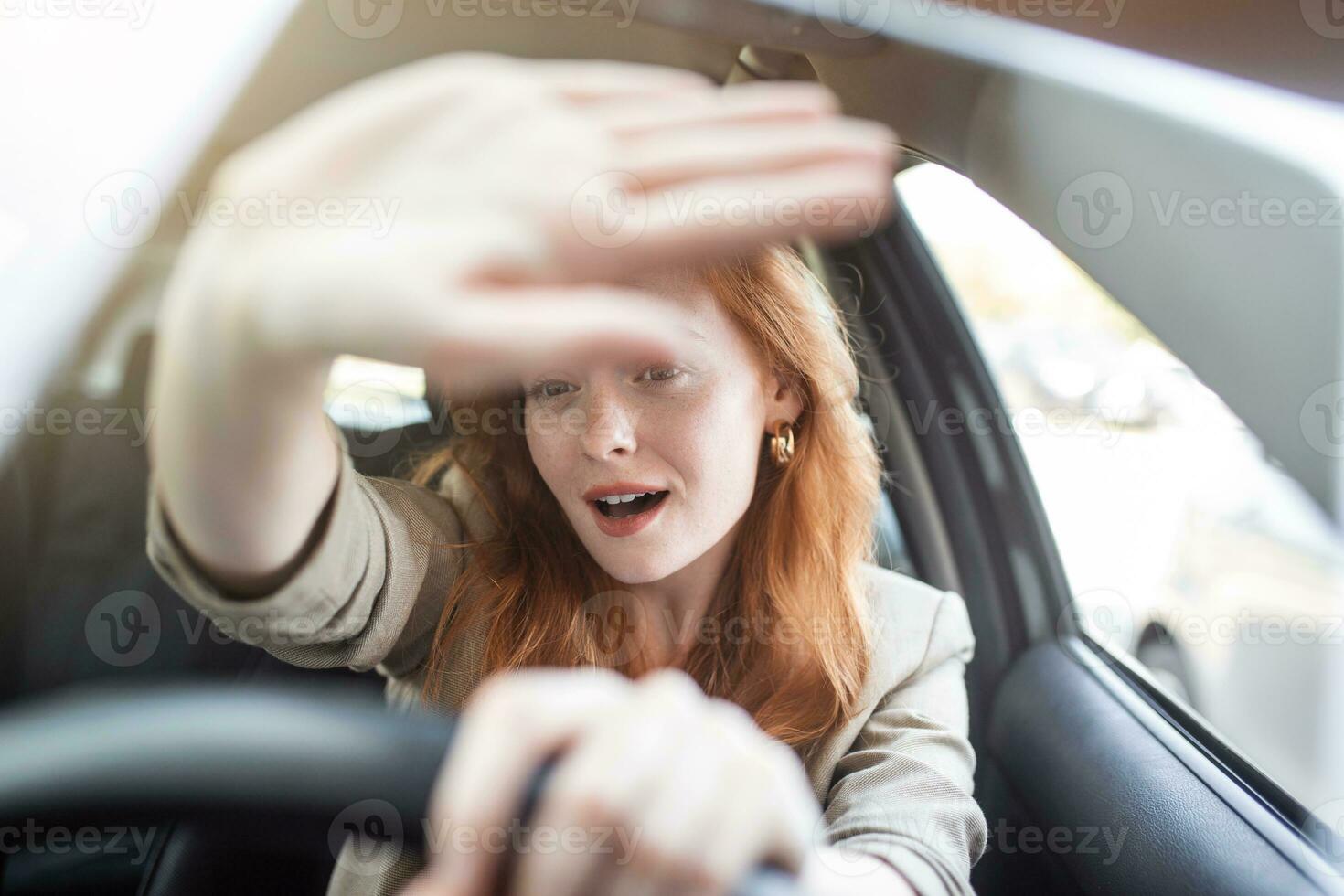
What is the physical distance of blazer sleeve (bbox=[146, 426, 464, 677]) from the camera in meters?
0.48

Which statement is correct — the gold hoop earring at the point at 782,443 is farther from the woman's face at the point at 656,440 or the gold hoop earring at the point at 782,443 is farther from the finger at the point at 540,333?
the finger at the point at 540,333

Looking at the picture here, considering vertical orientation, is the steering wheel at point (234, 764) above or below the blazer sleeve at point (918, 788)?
above

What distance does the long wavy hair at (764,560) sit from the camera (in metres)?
0.82

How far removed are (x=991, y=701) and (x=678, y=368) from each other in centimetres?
71

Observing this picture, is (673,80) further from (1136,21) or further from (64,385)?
(64,385)

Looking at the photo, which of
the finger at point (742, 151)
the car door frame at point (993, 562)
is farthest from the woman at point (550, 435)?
Result: the car door frame at point (993, 562)

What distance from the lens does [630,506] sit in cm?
81

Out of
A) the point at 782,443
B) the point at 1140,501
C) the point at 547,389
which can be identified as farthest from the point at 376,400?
the point at 1140,501

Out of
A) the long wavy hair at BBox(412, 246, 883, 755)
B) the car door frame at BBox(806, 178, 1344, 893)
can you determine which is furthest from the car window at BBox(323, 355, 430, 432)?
the car door frame at BBox(806, 178, 1344, 893)

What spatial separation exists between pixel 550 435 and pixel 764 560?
0.95ft

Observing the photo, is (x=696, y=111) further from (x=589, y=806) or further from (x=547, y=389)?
(x=547, y=389)

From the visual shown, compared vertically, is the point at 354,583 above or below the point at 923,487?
above

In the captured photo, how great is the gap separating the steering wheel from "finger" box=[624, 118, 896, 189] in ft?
0.95

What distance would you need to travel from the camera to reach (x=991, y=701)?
3.80 ft
